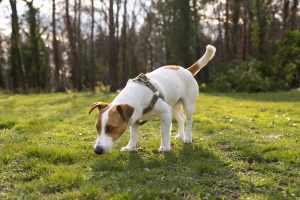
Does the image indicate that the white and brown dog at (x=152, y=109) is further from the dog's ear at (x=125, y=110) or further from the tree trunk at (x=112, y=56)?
the tree trunk at (x=112, y=56)

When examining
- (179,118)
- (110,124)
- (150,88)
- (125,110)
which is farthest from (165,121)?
(179,118)

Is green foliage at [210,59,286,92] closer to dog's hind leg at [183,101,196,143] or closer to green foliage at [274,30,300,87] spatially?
green foliage at [274,30,300,87]

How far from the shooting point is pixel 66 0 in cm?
3306

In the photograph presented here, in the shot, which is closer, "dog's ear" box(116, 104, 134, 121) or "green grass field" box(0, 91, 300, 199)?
"green grass field" box(0, 91, 300, 199)

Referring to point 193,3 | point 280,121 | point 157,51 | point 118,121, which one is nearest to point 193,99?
point 118,121

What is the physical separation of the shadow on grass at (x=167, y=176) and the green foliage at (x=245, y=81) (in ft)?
64.6

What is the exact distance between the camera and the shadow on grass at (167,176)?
475 cm

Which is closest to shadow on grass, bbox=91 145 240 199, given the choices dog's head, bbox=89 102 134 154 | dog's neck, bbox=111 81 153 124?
dog's head, bbox=89 102 134 154

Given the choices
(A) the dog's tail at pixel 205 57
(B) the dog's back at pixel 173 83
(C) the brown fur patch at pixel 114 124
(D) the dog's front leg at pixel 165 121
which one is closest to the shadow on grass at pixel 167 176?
(D) the dog's front leg at pixel 165 121

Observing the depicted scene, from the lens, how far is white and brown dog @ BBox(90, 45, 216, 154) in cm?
569

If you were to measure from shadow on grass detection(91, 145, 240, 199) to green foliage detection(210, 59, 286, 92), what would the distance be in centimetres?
1969

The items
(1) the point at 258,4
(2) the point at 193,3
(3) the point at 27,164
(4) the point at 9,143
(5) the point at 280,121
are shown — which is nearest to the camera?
(3) the point at 27,164

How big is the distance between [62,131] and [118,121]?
161 inches

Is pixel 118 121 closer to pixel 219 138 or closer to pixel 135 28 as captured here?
pixel 219 138
